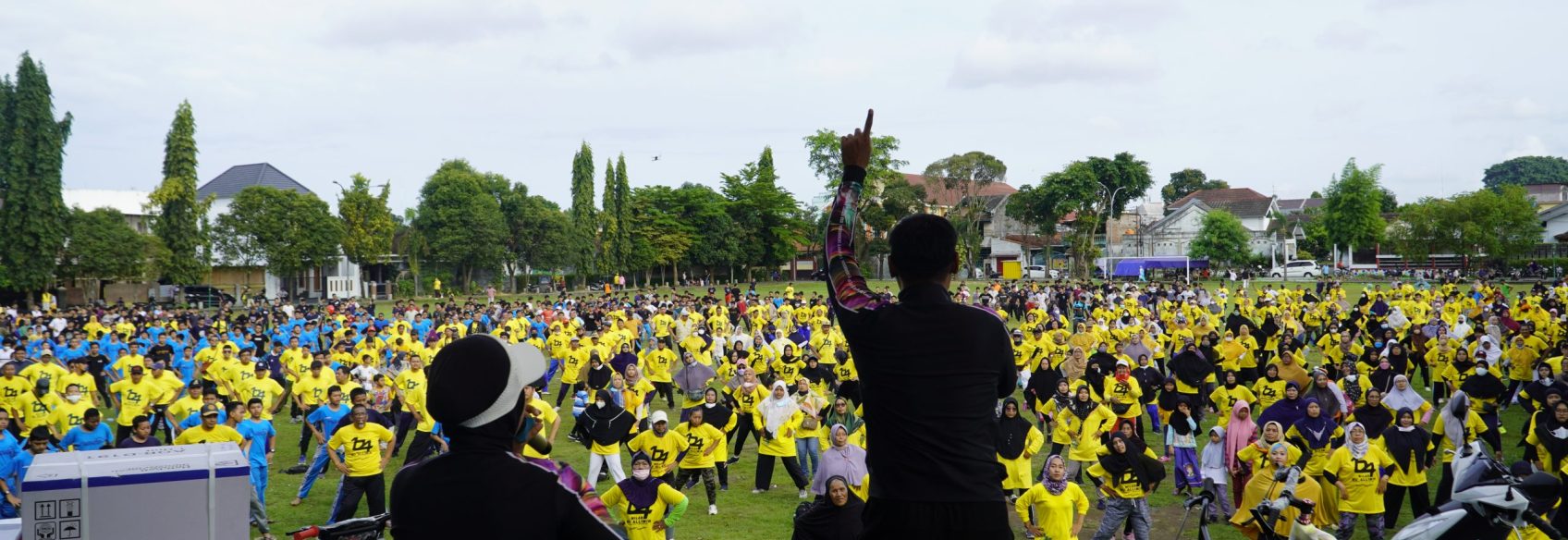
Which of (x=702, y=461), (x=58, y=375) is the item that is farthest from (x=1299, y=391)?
(x=58, y=375)

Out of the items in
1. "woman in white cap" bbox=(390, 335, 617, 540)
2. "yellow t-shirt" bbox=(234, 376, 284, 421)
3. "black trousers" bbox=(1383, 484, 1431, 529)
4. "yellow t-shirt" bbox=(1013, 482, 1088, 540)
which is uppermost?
"woman in white cap" bbox=(390, 335, 617, 540)

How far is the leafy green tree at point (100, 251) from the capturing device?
41125mm

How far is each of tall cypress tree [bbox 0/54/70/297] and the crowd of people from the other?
71.8ft

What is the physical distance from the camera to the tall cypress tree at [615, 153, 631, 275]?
58.8 meters

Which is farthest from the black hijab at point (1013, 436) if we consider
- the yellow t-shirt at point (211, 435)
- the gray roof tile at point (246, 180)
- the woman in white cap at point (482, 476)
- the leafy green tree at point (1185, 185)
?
the leafy green tree at point (1185, 185)

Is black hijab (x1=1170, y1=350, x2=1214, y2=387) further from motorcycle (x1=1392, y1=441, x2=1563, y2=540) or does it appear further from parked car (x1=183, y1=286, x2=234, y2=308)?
parked car (x1=183, y1=286, x2=234, y2=308)

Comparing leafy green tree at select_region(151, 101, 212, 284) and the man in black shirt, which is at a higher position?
leafy green tree at select_region(151, 101, 212, 284)

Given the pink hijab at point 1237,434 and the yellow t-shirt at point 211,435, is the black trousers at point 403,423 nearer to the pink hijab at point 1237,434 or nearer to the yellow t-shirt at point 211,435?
the yellow t-shirt at point 211,435

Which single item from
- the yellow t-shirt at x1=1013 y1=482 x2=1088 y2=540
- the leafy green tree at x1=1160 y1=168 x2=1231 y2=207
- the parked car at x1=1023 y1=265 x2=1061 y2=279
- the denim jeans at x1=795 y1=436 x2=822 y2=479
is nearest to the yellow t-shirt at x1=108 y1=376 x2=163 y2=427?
the denim jeans at x1=795 y1=436 x2=822 y2=479

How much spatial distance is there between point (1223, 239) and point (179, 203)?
5469 centimetres

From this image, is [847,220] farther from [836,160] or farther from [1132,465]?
[836,160]

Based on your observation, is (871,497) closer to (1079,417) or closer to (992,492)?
(992,492)

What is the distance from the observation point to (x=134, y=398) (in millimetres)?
12336

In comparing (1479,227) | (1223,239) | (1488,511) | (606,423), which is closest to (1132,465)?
(1488,511)
